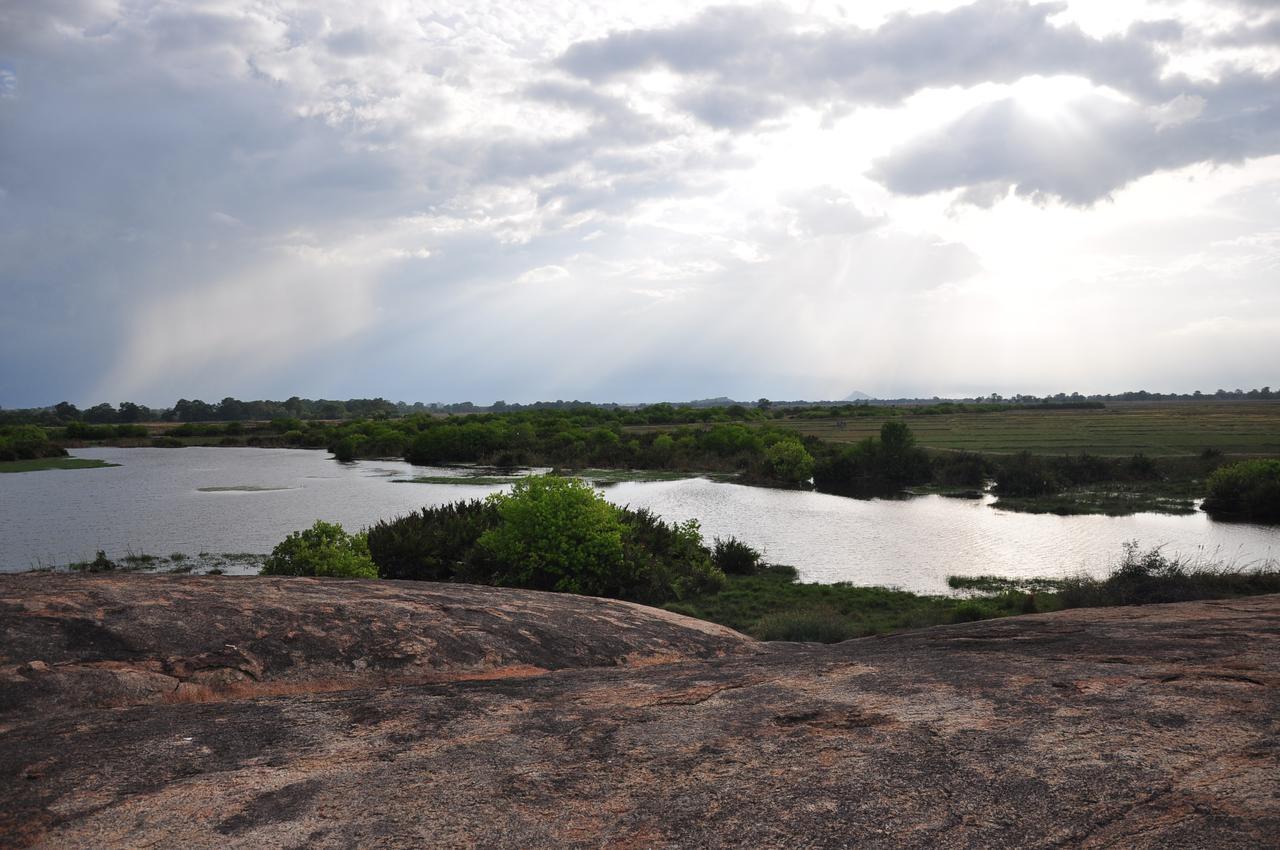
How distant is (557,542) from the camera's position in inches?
645

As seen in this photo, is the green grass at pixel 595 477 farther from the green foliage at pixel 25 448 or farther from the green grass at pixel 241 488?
the green foliage at pixel 25 448

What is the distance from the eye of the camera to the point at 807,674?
5191 mm

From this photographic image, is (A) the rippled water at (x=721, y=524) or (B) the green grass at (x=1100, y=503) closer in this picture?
(A) the rippled water at (x=721, y=524)

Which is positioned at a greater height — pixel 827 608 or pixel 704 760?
pixel 704 760

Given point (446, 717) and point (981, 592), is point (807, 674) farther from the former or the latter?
point (981, 592)

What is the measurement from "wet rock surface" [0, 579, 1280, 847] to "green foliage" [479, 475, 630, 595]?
36.1 feet

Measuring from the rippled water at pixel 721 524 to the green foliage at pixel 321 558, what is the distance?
1175 cm

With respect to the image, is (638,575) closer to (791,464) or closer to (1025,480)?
(1025,480)

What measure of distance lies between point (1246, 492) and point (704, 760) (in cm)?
3691

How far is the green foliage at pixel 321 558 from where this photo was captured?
12.9m

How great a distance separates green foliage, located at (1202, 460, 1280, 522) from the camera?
98.7 feet

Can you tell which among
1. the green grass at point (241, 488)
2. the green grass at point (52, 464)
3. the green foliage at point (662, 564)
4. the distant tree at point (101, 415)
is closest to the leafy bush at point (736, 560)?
the green foliage at point (662, 564)

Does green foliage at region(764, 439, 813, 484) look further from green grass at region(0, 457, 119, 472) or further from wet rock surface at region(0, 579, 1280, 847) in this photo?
green grass at region(0, 457, 119, 472)

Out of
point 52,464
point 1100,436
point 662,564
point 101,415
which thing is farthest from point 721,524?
point 101,415
